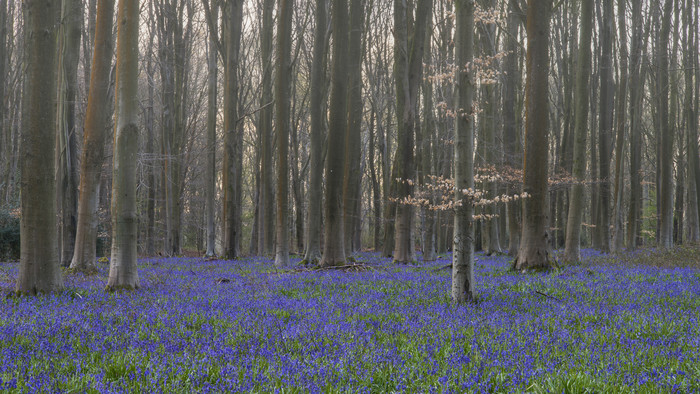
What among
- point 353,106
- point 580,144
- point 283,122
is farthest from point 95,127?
point 580,144

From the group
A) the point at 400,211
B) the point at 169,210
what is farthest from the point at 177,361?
the point at 169,210

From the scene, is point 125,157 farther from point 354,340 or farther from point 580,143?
→ point 580,143

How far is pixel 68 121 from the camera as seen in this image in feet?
50.2

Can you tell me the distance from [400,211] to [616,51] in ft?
68.9

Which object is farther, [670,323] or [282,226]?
[282,226]

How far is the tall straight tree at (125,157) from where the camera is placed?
9.48 m

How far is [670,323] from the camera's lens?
6.10 meters

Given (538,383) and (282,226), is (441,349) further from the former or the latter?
(282,226)

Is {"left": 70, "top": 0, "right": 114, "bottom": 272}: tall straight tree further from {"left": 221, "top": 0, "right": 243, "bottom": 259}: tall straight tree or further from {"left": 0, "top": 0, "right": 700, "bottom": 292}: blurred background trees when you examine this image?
{"left": 221, "top": 0, "right": 243, "bottom": 259}: tall straight tree

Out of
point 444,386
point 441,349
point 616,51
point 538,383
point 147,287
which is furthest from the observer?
point 616,51

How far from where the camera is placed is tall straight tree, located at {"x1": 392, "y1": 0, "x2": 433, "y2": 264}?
55.9 ft

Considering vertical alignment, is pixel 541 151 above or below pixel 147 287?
above

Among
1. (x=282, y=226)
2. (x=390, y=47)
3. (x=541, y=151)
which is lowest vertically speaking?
(x=282, y=226)

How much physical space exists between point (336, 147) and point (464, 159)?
7064mm
